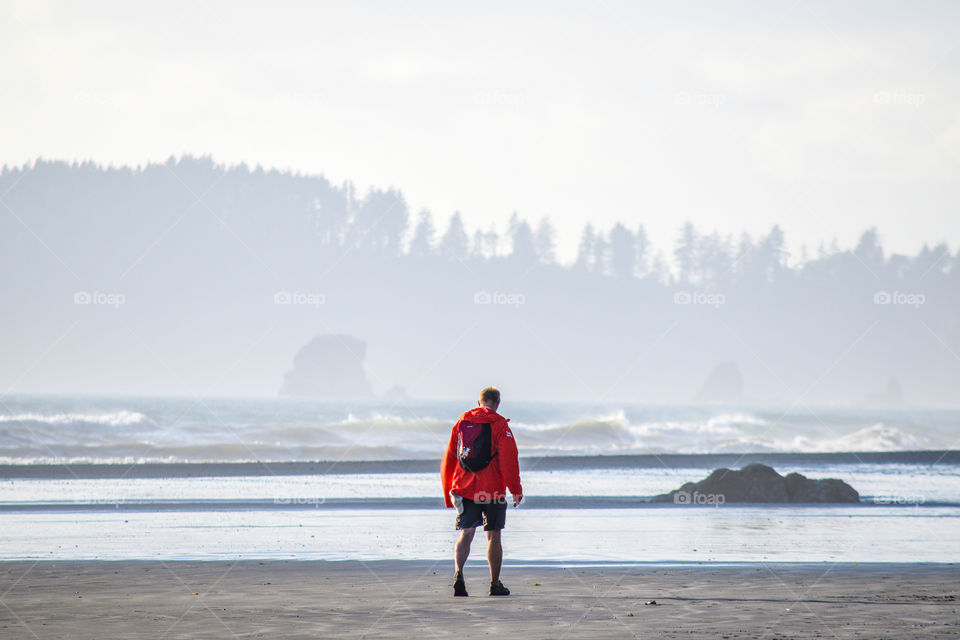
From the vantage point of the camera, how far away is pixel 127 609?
799 cm

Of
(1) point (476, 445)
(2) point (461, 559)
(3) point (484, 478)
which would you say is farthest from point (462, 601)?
(1) point (476, 445)

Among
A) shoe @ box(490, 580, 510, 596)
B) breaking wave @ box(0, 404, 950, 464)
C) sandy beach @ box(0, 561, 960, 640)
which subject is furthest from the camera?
breaking wave @ box(0, 404, 950, 464)

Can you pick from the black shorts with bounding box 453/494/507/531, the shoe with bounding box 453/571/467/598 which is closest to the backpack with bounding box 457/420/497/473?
the black shorts with bounding box 453/494/507/531

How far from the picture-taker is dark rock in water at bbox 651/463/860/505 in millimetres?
20516

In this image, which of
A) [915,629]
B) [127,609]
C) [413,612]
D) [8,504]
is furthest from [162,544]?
[915,629]

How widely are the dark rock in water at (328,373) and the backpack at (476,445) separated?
15032cm

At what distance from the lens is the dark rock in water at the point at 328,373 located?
519 ft

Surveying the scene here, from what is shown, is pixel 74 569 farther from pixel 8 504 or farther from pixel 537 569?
pixel 8 504

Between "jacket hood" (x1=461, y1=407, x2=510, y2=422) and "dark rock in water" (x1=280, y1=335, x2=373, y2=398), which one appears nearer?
"jacket hood" (x1=461, y1=407, x2=510, y2=422)

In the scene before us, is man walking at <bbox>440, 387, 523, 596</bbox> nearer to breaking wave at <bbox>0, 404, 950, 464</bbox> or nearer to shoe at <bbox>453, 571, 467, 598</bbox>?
shoe at <bbox>453, 571, 467, 598</bbox>

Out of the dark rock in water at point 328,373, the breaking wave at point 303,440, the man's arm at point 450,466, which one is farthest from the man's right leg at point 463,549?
the dark rock in water at point 328,373

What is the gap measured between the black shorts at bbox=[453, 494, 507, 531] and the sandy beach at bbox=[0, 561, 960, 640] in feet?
2.04

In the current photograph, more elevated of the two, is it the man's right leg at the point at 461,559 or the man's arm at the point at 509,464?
the man's arm at the point at 509,464

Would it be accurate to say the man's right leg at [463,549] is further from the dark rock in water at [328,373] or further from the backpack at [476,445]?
the dark rock in water at [328,373]
